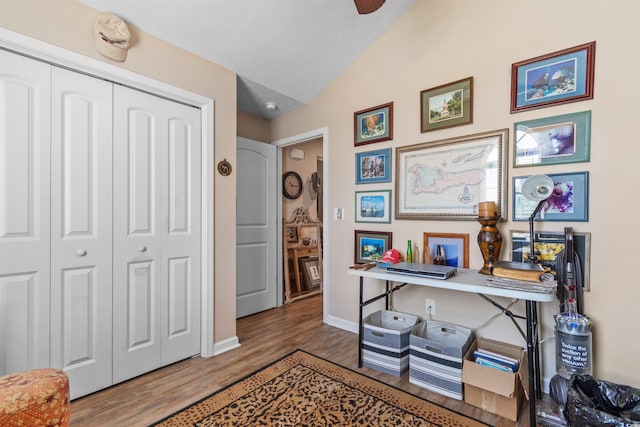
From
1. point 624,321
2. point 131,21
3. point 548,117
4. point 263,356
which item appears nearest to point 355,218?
point 263,356

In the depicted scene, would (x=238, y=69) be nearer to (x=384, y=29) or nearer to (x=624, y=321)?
(x=384, y=29)

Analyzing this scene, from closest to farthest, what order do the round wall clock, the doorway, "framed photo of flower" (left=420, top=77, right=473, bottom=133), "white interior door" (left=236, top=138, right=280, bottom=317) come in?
"framed photo of flower" (left=420, top=77, right=473, bottom=133) < the doorway < "white interior door" (left=236, top=138, right=280, bottom=317) < the round wall clock

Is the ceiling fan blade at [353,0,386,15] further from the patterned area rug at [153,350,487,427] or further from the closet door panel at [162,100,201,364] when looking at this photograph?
the patterned area rug at [153,350,487,427]

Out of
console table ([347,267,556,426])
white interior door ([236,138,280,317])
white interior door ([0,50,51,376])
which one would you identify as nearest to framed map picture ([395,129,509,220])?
console table ([347,267,556,426])

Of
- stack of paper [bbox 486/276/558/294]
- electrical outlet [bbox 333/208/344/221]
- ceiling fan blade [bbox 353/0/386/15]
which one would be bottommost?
stack of paper [bbox 486/276/558/294]

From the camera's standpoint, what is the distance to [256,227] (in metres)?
3.46

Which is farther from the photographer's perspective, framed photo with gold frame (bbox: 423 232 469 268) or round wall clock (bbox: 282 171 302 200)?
round wall clock (bbox: 282 171 302 200)

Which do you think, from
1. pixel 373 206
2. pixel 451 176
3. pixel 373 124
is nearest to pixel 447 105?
pixel 451 176

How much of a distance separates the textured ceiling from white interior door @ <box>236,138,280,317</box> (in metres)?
0.68

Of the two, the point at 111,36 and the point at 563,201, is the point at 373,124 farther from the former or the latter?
the point at 111,36

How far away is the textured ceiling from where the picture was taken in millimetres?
1992

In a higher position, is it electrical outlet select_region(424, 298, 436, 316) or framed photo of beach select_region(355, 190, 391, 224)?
framed photo of beach select_region(355, 190, 391, 224)

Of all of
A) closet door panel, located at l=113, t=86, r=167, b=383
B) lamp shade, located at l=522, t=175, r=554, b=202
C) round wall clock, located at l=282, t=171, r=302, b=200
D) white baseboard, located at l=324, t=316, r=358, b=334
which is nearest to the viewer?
lamp shade, located at l=522, t=175, r=554, b=202

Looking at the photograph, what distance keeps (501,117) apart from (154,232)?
2575 millimetres
